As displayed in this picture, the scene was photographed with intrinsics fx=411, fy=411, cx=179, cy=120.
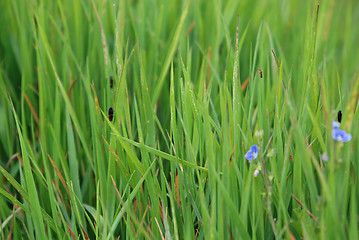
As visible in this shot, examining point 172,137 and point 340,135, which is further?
point 172,137

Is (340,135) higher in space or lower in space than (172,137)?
higher

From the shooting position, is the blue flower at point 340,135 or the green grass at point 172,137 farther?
the green grass at point 172,137

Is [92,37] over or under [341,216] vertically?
over

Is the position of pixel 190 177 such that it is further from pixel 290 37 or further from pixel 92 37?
pixel 290 37

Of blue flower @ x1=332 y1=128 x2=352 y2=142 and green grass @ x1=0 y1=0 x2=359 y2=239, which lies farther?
green grass @ x1=0 y1=0 x2=359 y2=239

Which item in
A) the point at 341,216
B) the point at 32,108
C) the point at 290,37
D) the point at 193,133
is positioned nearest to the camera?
the point at 341,216

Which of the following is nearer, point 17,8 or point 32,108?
point 32,108

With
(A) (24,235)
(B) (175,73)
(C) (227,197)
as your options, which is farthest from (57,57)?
(C) (227,197)

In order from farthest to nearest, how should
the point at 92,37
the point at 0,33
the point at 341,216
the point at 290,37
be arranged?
the point at 290,37 < the point at 0,33 < the point at 92,37 < the point at 341,216
